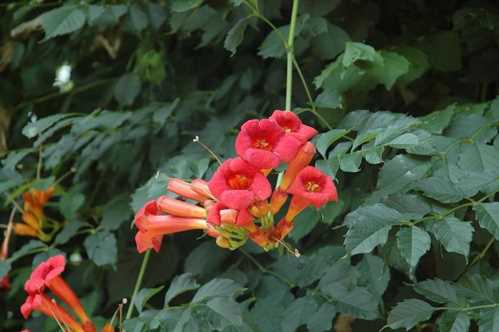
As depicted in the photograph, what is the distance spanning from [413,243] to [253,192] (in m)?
0.36

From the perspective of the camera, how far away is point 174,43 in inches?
135

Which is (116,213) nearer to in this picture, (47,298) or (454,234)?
(47,298)

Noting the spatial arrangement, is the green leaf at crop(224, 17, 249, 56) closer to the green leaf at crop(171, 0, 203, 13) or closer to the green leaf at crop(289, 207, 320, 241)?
the green leaf at crop(171, 0, 203, 13)

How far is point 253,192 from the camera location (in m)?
1.73

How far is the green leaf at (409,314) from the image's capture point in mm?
1896

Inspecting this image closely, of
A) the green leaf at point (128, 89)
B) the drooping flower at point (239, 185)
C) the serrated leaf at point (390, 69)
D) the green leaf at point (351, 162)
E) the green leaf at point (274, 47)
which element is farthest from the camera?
the green leaf at point (128, 89)

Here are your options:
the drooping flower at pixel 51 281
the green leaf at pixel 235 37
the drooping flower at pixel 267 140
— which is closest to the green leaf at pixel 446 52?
the green leaf at pixel 235 37

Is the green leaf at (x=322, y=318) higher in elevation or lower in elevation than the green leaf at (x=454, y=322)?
lower

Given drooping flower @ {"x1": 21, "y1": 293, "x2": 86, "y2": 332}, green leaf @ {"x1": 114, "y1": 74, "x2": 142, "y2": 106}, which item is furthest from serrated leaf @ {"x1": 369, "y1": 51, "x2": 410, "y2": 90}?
green leaf @ {"x1": 114, "y1": 74, "x2": 142, "y2": 106}

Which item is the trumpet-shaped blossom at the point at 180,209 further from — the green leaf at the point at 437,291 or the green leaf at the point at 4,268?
the green leaf at the point at 4,268

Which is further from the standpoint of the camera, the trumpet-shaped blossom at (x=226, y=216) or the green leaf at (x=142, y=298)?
the green leaf at (x=142, y=298)

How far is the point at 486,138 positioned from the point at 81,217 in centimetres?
173

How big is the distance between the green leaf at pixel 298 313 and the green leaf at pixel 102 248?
2.59ft

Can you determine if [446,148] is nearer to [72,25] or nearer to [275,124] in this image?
[275,124]
